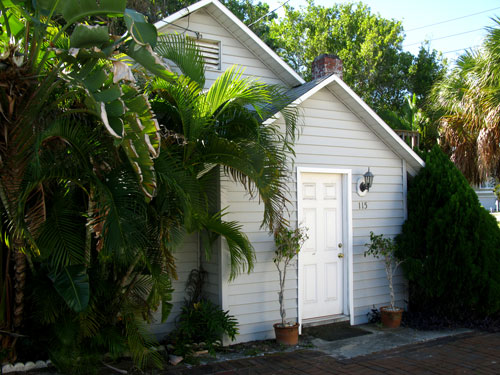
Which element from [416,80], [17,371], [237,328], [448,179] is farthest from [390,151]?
[416,80]

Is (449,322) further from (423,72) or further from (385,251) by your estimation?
(423,72)

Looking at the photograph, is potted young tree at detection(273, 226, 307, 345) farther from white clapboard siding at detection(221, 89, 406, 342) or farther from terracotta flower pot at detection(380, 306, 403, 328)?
terracotta flower pot at detection(380, 306, 403, 328)

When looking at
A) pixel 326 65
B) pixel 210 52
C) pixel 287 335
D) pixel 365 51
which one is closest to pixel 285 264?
pixel 287 335

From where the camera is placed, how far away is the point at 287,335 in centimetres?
626

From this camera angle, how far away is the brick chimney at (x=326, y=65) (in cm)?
825

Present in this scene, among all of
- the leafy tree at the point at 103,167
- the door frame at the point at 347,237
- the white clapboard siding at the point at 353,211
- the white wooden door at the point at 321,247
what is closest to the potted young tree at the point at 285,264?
the white clapboard siding at the point at 353,211

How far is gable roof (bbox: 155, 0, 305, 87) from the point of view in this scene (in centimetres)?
764

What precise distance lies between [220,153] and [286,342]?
9.15 feet

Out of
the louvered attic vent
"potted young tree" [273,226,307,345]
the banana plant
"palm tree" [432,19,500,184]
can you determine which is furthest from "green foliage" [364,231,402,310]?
the banana plant

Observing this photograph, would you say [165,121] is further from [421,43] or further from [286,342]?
[421,43]

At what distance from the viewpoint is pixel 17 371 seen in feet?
16.7

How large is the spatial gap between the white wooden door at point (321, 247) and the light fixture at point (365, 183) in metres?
0.33

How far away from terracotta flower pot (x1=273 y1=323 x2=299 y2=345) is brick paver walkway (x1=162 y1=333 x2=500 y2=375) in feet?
0.84

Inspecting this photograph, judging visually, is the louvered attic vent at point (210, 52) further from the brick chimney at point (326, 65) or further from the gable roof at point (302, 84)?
the brick chimney at point (326, 65)
